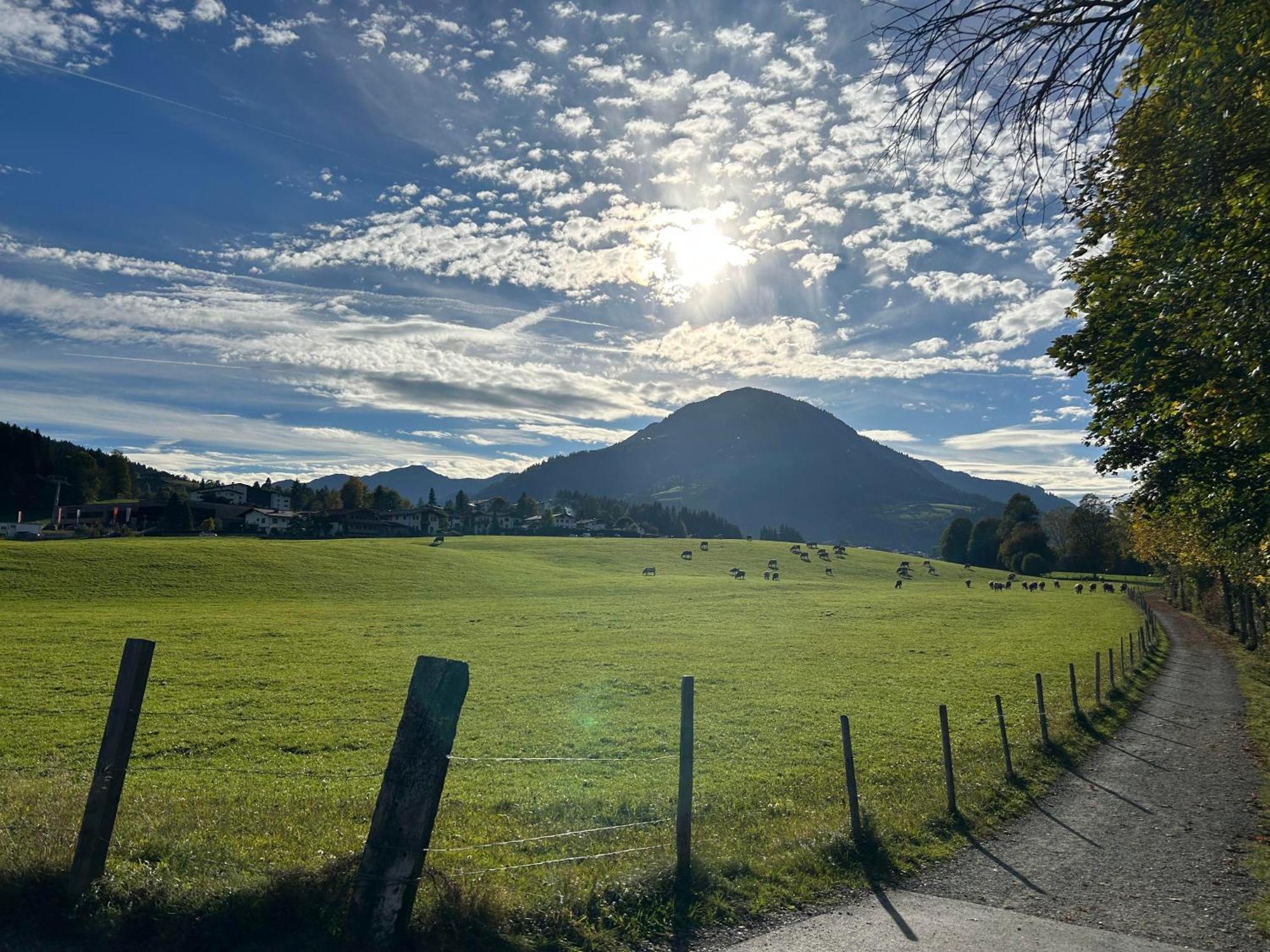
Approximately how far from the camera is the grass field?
7344 mm

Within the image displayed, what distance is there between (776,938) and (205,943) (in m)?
5.65

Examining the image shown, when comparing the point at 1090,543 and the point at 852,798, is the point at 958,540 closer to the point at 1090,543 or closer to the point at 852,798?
the point at 1090,543

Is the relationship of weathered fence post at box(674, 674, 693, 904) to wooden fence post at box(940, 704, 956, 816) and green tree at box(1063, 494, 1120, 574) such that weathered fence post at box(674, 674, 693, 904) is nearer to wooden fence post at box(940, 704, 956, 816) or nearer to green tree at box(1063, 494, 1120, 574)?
wooden fence post at box(940, 704, 956, 816)

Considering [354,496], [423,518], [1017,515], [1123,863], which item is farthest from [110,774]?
[354,496]

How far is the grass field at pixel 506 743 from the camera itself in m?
7.34

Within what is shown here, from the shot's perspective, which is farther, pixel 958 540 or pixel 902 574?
pixel 958 540

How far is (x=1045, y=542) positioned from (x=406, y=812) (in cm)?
18392

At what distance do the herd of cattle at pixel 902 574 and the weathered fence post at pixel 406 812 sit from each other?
9284cm

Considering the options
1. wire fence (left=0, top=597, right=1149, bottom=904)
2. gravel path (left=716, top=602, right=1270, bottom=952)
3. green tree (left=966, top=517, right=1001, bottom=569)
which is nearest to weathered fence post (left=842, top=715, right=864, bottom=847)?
wire fence (left=0, top=597, right=1149, bottom=904)

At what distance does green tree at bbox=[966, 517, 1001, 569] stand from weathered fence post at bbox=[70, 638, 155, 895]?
194689 millimetres

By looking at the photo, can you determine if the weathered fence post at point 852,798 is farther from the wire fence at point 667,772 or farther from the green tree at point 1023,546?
the green tree at point 1023,546

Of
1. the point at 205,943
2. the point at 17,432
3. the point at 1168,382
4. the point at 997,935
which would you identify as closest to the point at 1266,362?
the point at 1168,382

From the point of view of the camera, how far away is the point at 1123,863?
10.7 m

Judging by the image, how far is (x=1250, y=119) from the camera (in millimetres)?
9016
